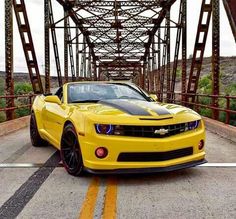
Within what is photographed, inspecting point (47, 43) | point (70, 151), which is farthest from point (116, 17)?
point (70, 151)

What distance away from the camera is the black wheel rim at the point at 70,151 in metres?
5.43

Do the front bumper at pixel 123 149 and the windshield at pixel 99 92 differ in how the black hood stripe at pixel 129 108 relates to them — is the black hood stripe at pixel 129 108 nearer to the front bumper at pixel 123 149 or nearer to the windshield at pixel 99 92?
the front bumper at pixel 123 149

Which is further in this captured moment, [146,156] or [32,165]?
[32,165]

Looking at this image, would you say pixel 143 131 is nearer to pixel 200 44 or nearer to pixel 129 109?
pixel 129 109

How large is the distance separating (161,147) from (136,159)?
347 millimetres

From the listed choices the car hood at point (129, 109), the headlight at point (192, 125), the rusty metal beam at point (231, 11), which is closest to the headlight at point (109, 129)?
the car hood at point (129, 109)

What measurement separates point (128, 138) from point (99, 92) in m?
1.96

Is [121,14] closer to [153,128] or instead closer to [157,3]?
[157,3]

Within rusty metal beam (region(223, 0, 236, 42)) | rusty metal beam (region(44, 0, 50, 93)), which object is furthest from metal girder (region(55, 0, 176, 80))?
rusty metal beam (region(223, 0, 236, 42))

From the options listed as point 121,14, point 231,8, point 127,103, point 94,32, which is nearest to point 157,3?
point 121,14

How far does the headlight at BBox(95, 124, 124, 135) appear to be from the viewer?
5.04 m

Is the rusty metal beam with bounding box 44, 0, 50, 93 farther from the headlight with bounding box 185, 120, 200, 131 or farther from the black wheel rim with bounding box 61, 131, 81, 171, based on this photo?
the headlight with bounding box 185, 120, 200, 131

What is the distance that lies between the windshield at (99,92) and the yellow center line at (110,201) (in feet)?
5.72

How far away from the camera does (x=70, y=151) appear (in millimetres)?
5664
